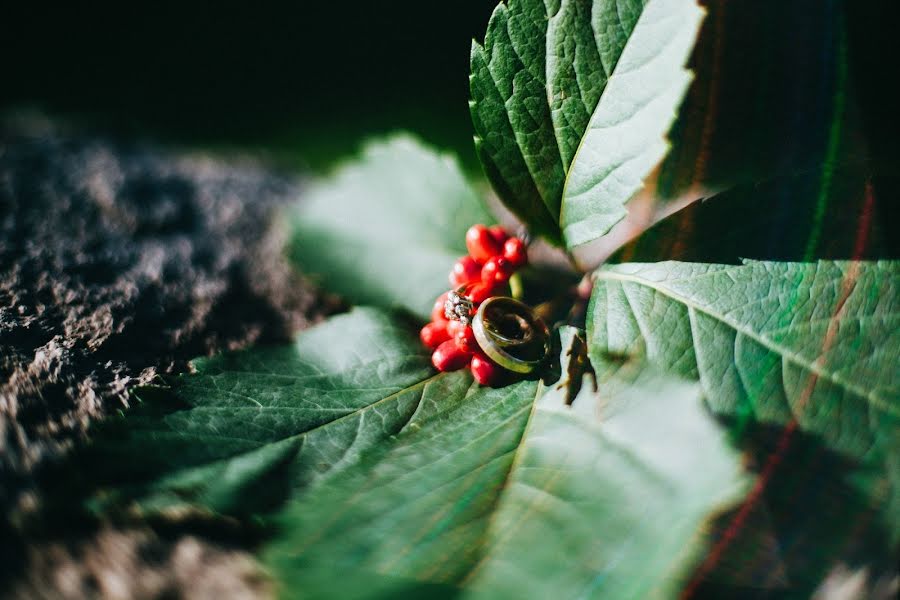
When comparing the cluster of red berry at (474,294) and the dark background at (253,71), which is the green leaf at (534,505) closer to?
the cluster of red berry at (474,294)

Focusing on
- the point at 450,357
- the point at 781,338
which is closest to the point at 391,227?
the point at 450,357

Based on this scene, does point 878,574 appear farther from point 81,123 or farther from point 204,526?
point 81,123

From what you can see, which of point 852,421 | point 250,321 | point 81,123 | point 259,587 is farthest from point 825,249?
point 81,123

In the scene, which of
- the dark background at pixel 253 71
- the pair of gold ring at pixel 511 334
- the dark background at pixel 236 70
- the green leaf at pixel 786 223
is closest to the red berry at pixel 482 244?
the pair of gold ring at pixel 511 334

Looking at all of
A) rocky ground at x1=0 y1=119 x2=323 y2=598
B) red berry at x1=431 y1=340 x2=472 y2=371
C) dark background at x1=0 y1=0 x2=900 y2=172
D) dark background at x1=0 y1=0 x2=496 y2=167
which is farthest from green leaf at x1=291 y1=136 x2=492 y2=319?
dark background at x1=0 y1=0 x2=496 y2=167

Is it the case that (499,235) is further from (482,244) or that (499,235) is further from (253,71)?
(253,71)

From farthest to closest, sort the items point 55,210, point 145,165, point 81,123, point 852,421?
point 81,123
point 145,165
point 55,210
point 852,421

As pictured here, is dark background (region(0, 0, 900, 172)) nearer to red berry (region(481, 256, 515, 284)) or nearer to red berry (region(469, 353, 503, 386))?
red berry (region(481, 256, 515, 284))
